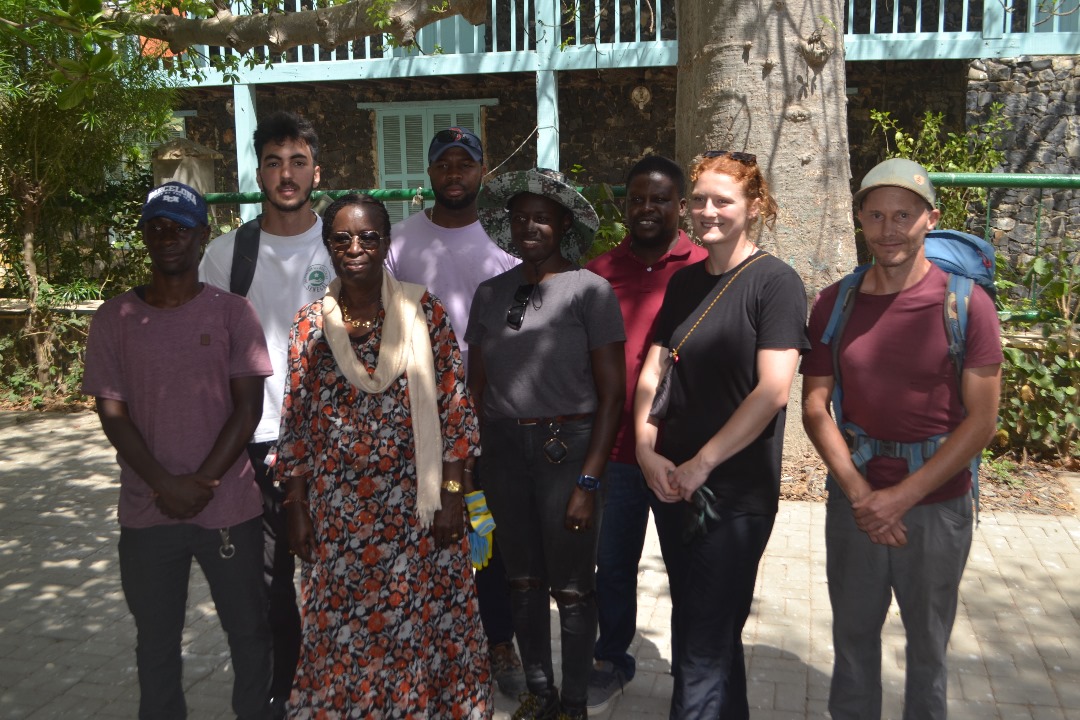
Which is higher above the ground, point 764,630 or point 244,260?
point 244,260

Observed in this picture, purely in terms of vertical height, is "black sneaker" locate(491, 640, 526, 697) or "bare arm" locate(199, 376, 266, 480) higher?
"bare arm" locate(199, 376, 266, 480)

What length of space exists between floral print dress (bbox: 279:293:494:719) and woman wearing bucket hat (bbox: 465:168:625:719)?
6.6 inches

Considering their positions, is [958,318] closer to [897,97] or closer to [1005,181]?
[1005,181]

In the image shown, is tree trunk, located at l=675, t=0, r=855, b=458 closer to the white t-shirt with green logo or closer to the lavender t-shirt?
the white t-shirt with green logo

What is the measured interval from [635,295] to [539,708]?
1.47 m

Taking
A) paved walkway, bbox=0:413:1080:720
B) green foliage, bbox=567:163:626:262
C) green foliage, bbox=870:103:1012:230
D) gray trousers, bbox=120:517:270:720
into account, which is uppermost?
green foliage, bbox=870:103:1012:230

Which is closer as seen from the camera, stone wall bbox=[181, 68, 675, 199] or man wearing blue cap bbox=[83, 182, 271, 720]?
man wearing blue cap bbox=[83, 182, 271, 720]

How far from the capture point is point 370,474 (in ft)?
10.5

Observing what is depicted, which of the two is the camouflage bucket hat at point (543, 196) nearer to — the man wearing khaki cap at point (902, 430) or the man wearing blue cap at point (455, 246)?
the man wearing blue cap at point (455, 246)

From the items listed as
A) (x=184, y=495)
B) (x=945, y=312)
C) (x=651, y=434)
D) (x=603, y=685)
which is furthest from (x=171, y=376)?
(x=945, y=312)

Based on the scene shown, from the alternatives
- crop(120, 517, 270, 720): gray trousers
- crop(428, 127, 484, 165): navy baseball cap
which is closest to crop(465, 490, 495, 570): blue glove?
crop(120, 517, 270, 720): gray trousers

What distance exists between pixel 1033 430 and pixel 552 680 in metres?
4.15

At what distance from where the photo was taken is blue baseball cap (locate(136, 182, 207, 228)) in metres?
3.14

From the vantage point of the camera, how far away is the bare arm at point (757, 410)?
2.93m
